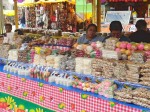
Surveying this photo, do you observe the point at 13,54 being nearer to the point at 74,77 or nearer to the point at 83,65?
the point at 74,77

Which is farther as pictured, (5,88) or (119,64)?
(5,88)

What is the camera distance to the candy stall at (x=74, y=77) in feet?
11.1

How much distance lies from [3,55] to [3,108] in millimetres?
992

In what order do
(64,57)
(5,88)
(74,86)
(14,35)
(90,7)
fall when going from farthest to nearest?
1. (90,7)
2. (14,35)
3. (5,88)
4. (64,57)
5. (74,86)

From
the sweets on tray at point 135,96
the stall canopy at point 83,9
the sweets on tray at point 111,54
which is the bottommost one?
the sweets on tray at point 135,96

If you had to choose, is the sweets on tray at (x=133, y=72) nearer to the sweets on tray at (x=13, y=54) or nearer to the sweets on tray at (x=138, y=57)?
the sweets on tray at (x=138, y=57)

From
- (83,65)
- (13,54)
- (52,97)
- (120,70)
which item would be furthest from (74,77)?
(13,54)

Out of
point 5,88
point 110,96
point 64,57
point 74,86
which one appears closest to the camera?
point 110,96

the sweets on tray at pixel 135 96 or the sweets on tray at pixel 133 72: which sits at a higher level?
the sweets on tray at pixel 133 72

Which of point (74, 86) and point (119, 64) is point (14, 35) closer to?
point (74, 86)

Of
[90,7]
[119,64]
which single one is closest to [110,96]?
[119,64]

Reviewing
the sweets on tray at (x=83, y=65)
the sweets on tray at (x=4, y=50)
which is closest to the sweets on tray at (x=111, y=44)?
the sweets on tray at (x=83, y=65)

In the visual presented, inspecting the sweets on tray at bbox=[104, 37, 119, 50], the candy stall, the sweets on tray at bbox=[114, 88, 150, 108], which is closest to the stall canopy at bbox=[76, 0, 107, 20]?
the candy stall

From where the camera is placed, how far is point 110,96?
348 centimetres
